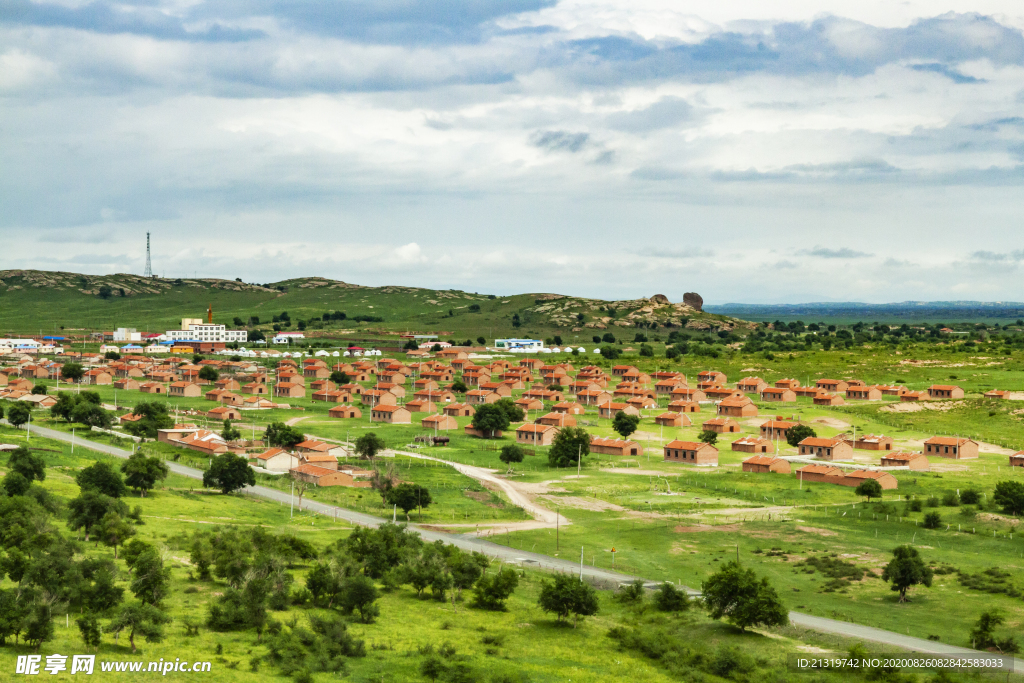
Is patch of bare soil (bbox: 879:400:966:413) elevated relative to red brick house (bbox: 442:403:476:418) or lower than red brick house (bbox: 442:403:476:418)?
elevated

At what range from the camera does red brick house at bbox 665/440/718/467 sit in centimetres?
9831

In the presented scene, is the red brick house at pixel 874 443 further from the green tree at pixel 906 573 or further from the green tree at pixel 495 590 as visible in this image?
the green tree at pixel 495 590

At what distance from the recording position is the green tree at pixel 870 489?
78188 mm

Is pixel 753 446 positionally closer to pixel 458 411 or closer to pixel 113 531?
pixel 458 411

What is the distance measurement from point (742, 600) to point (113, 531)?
36271 mm

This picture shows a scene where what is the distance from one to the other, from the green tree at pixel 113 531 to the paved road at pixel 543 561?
1865 cm

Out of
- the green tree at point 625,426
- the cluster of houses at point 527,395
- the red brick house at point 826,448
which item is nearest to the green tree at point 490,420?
the cluster of houses at point 527,395

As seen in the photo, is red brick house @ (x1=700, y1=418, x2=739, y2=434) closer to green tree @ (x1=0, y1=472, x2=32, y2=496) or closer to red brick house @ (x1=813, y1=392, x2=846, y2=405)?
red brick house @ (x1=813, y1=392, x2=846, y2=405)

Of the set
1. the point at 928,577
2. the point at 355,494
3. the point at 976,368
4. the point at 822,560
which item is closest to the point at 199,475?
the point at 355,494

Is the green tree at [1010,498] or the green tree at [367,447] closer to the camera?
the green tree at [1010,498]

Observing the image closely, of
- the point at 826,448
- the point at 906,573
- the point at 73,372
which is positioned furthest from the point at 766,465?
the point at 73,372

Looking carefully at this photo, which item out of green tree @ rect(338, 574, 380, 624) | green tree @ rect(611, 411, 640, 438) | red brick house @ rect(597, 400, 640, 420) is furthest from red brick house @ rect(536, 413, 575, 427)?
green tree @ rect(338, 574, 380, 624)

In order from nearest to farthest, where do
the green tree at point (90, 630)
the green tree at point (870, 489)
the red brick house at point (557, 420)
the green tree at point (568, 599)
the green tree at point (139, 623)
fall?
the green tree at point (90, 630) → the green tree at point (139, 623) → the green tree at point (568, 599) → the green tree at point (870, 489) → the red brick house at point (557, 420)

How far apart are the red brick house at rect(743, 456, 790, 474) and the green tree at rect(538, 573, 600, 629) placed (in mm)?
43299
